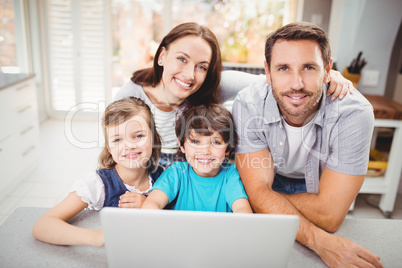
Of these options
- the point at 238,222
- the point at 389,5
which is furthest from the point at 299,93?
the point at 389,5

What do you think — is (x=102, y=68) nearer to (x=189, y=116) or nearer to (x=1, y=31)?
(x=1, y=31)

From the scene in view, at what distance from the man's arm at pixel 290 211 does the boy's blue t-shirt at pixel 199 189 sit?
0.16 feet

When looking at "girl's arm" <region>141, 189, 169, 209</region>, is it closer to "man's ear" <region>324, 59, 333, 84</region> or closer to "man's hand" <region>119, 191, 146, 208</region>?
"man's hand" <region>119, 191, 146, 208</region>

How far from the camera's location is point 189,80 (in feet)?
4.39

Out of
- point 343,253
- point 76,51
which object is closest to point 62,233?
point 343,253

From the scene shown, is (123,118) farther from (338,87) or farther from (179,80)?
(338,87)

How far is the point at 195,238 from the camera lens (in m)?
0.70

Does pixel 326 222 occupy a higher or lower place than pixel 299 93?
lower

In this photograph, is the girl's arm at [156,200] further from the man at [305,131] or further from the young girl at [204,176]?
the man at [305,131]

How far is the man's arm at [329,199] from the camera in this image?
107cm

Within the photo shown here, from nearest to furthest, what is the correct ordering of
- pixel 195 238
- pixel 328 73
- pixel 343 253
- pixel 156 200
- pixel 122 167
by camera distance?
pixel 195 238, pixel 343 253, pixel 156 200, pixel 122 167, pixel 328 73

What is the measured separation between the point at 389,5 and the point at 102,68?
2923 millimetres

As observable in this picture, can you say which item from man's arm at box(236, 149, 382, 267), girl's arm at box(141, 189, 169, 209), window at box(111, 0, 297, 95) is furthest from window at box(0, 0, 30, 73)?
man's arm at box(236, 149, 382, 267)

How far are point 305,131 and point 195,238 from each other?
765 mm
